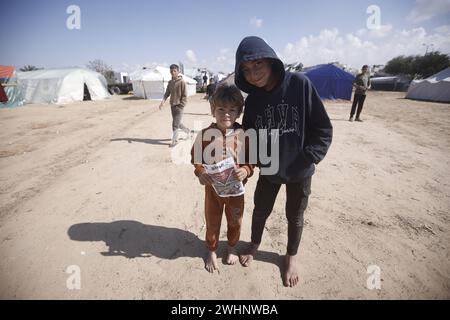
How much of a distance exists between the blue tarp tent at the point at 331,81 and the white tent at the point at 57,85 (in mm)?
18535

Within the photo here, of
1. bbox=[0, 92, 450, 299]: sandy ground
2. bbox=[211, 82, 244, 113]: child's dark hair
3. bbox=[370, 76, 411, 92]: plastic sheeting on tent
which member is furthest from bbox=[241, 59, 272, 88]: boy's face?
bbox=[370, 76, 411, 92]: plastic sheeting on tent

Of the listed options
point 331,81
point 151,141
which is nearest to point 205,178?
point 151,141

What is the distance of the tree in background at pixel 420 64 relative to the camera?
31.0 metres

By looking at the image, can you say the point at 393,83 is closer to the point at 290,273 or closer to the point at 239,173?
the point at 290,273

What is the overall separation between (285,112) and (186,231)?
1.93 m

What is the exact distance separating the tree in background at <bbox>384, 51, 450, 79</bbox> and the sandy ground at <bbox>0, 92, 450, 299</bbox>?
35144 mm

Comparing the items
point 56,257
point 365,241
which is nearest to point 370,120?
point 365,241

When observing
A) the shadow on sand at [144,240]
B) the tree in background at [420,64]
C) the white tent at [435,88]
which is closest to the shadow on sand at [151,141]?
the shadow on sand at [144,240]

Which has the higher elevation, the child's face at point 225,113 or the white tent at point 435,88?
the white tent at point 435,88

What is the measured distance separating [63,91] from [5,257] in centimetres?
1951

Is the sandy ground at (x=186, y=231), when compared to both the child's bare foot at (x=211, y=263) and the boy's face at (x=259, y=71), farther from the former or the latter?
the boy's face at (x=259, y=71)

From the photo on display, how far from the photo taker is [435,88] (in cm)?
1598

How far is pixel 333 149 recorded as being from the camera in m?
5.68
